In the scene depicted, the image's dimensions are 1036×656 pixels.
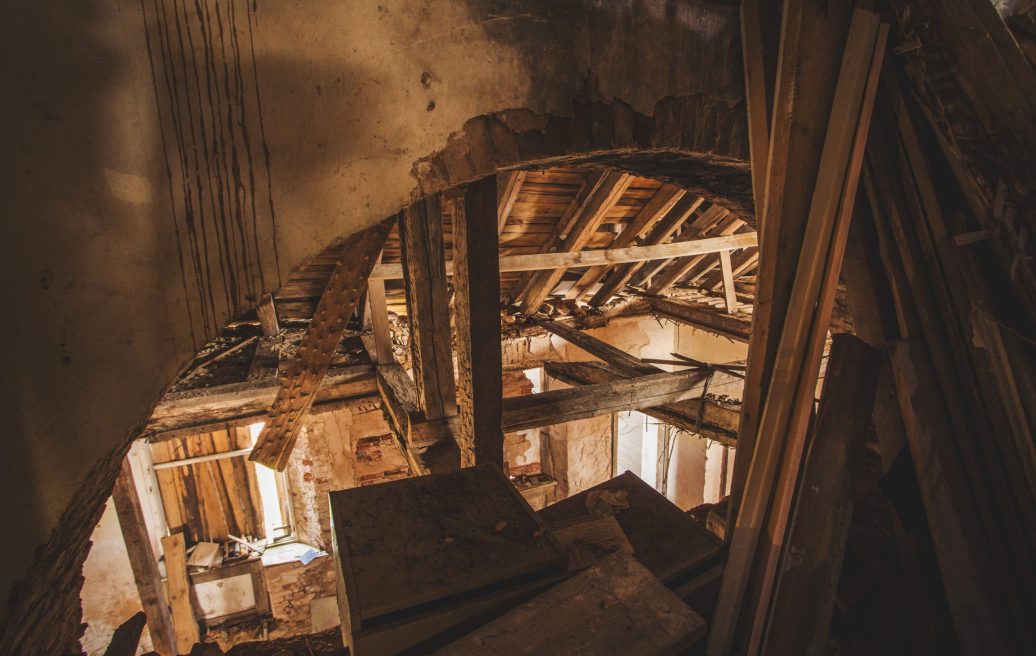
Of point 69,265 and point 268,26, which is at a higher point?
point 268,26

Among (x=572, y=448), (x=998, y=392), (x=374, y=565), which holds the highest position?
(x=998, y=392)

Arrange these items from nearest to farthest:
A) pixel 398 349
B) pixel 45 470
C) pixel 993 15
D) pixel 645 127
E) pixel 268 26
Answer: pixel 45 470, pixel 268 26, pixel 993 15, pixel 645 127, pixel 398 349

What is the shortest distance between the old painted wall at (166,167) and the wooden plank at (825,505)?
1.46 m

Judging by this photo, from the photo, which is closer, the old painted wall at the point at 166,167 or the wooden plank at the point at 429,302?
the old painted wall at the point at 166,167

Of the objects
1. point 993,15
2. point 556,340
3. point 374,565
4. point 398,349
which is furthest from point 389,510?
point 556,340

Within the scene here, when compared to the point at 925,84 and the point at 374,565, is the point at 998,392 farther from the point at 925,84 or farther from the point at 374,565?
the point at 374,565

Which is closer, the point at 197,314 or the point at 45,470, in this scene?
the point at 45,470

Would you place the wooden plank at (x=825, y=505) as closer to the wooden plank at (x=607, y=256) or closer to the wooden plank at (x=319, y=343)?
the wooden plank at (x=319, y=343)

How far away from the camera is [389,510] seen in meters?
1.47

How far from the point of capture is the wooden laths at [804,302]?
1.56 meters

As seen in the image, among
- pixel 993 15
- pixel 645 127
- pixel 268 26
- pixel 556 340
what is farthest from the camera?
pixel 556 340

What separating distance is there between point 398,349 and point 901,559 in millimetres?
4804

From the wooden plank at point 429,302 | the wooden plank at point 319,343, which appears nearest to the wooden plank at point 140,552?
the wooden plank at point 319,343

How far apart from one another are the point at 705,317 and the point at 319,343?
5037mm
